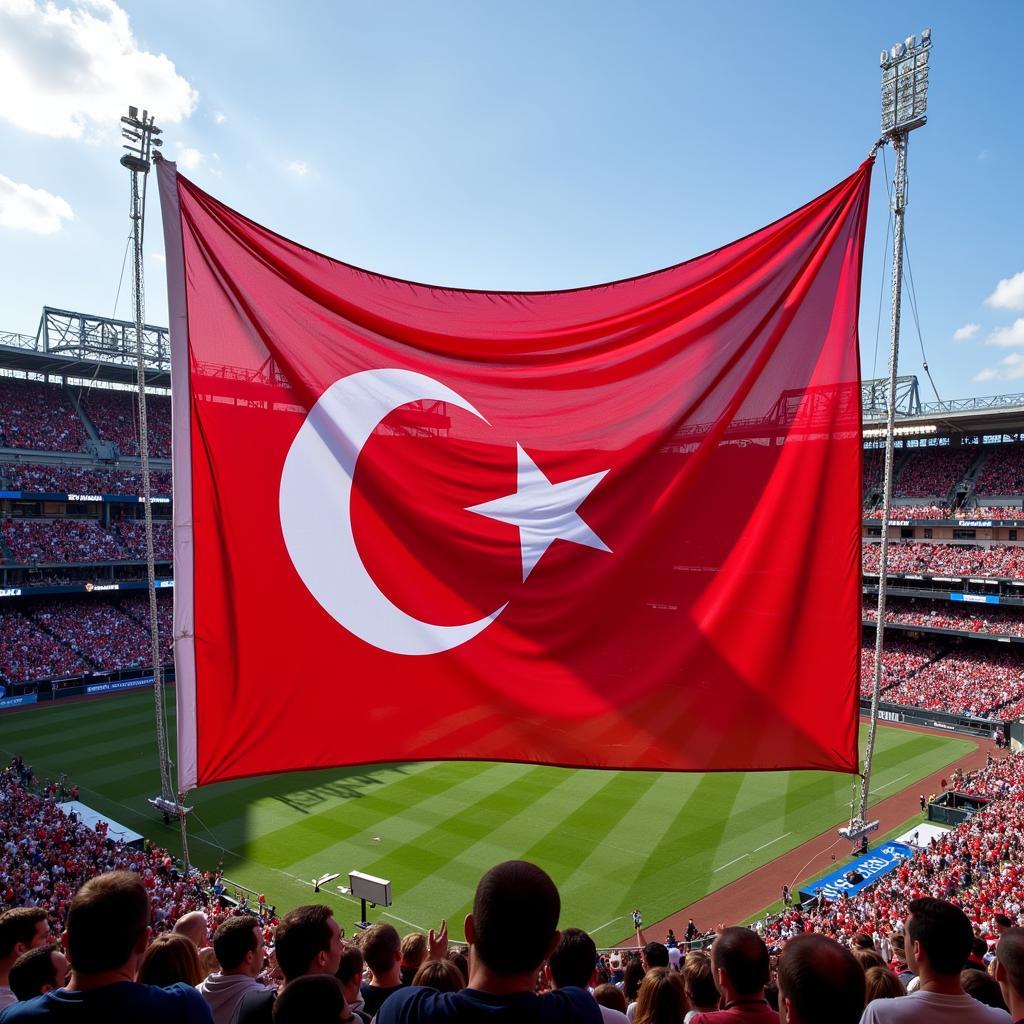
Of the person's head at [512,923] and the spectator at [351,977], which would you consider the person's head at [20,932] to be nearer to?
the spectator at [351,977]

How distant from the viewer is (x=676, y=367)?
20.9 feet

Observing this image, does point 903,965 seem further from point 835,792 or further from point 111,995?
point 835,792

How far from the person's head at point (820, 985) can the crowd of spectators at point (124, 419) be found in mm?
54368

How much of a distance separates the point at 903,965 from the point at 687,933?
9.95 m

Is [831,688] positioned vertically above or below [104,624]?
above

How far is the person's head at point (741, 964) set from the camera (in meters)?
3.02

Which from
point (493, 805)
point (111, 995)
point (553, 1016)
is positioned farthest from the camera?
point (493, 805)

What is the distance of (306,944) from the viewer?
10.3ft

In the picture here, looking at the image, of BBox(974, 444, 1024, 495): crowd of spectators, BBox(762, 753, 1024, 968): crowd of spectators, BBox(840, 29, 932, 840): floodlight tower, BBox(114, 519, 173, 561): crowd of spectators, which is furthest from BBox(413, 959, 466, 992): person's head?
BBox(974, 444, 1024, 495): crowd of spectators

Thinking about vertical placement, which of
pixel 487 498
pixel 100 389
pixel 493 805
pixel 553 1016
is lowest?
pixel 493 805

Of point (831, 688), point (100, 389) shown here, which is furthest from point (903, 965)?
point (100, 389)

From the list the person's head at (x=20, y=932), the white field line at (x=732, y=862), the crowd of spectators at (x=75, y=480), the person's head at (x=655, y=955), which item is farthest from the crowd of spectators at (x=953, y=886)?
the crowd of spectators at (x=75, y=480)

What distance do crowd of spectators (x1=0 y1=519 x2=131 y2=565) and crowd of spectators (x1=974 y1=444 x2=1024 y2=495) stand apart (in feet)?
168

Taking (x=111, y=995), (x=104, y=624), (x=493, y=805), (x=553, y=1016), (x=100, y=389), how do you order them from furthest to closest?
(x=100, y=389) < (x=104, y=624) < (x=493, y=805) < (x=111, y=995) < (x=553, y=1016)
